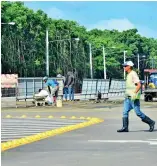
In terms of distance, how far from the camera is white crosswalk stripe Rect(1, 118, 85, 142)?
14.3 m

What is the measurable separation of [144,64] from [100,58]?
35177 mm

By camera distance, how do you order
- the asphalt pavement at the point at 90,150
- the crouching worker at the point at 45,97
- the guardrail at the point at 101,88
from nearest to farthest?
the asphalt pavement at the point at 90,150, the crouching worker at the point at 45,97, the guardrail at the point at 101,88

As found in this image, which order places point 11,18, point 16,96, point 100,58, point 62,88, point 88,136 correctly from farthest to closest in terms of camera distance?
point 100,58 → point 11,18 → point 62,88 → point 16,96 → point 88,136

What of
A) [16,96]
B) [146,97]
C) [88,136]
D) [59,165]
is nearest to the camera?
[59,165]

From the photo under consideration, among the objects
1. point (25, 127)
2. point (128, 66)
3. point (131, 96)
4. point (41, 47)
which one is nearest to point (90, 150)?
point (131, 96)

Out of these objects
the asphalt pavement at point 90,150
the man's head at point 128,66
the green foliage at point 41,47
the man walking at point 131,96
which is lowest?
the asphalt pavement at point 90,150

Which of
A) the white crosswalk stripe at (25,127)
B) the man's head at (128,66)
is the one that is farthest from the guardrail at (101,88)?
the man's head at (128,66)

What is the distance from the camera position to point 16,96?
109ft

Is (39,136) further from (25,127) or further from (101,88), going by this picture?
(101,88)

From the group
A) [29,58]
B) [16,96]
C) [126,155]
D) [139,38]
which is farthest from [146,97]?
[139,38]

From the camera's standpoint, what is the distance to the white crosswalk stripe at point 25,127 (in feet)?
46.9

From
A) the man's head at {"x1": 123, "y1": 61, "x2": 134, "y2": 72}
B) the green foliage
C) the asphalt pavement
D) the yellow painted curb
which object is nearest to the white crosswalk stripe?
the yellow painted curb

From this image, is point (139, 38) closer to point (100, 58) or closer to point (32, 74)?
point (100, 58)

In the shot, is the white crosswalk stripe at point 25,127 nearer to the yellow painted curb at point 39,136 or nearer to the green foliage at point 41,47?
the yellow painted curb at point 39,136
